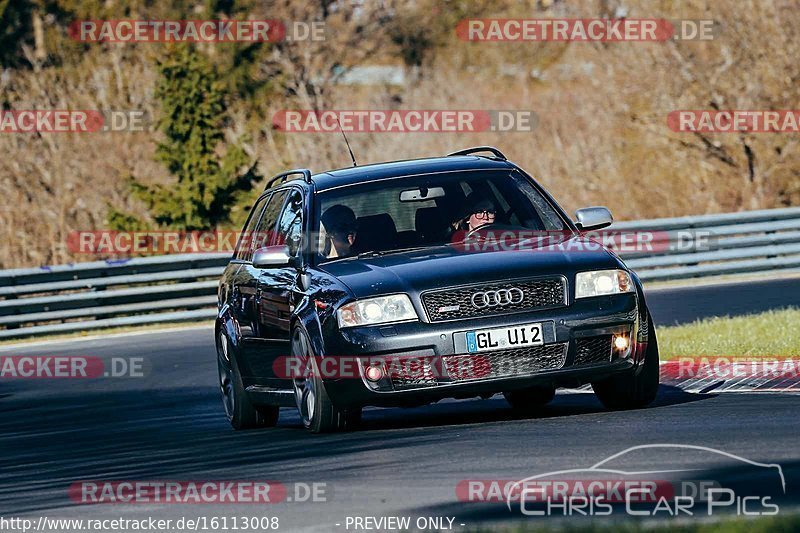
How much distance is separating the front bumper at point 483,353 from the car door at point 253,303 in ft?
5.49

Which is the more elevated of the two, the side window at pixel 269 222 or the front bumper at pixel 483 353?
the side window at pixel 269 222

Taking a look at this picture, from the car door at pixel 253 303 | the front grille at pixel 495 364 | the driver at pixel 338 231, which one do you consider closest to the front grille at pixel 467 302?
the front grille at pixel 495 364

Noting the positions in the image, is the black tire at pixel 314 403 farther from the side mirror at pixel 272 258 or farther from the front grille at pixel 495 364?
the front grille at pixel 495 364

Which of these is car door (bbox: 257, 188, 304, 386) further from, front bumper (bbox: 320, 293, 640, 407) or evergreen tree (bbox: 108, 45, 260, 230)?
evergreen tree (bbox: 108, 45, 260, 230)

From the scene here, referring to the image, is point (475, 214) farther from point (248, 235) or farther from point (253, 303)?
point (248, 235)

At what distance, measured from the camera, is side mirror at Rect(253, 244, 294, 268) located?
11.0 meters

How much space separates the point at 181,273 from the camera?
89.5 feet

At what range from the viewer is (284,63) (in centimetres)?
4838

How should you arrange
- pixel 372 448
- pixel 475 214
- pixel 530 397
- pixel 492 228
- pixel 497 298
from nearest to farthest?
1. pixel 372 448
2. pixel 497 298
3. pixel 492 228
4. pixel 475 214
5. pixel 530 397

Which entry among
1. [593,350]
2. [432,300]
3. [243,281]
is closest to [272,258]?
[243,281]

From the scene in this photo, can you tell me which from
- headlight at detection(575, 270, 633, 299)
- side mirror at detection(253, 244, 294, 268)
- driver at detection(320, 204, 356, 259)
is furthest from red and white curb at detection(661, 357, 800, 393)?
side mirror at detection(253, 244, 294, 268)

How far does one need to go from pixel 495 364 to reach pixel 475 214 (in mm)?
1685

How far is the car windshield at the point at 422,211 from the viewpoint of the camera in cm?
1102

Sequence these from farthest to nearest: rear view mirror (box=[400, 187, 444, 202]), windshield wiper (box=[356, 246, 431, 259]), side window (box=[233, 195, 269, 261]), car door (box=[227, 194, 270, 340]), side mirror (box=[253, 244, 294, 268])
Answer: side window (box=[233, 195, 269, 261])
car door (box=[227, 194, 270, 340])
rear view mirror (box=[400, 187, 444, 202])
side mirror (box=[253, 244, 294, 268])
windshield wiper (box=[356, 246, 431, 259])
